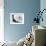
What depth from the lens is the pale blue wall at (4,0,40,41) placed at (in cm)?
498

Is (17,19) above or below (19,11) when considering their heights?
below

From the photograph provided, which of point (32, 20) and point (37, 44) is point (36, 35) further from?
point (32, 20)

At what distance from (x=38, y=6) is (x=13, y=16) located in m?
1.03

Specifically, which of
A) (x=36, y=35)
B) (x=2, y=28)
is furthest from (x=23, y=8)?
(x=36, y=35)

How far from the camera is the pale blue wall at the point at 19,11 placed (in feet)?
16.3

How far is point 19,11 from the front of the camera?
499 cm

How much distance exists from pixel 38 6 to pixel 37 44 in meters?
2.69

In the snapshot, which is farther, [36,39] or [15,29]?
[15,29]

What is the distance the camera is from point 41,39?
100 inches

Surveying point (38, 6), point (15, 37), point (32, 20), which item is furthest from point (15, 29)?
point (38, 6)

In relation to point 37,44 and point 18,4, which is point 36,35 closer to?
point 37,44

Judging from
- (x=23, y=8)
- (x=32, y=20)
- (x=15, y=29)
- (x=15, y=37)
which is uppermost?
(x=23, y=8)

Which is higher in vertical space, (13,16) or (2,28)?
(13,16)

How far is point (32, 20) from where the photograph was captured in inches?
198
